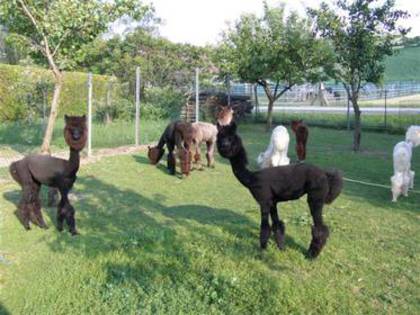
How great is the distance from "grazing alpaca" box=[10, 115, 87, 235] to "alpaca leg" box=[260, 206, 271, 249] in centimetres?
267

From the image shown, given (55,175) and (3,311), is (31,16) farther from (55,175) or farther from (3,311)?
(3,311)

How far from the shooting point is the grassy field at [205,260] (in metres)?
5.11

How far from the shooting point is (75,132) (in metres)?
6.70

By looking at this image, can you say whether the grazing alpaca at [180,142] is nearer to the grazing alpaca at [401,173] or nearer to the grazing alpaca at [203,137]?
the grazing alpaca at [203,137]

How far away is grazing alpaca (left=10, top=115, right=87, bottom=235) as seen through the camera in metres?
6.74

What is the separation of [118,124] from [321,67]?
9408 mm

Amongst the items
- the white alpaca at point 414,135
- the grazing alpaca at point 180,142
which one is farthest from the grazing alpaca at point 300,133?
the white alpaca at point 414,135

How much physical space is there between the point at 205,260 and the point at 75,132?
248 centimetres

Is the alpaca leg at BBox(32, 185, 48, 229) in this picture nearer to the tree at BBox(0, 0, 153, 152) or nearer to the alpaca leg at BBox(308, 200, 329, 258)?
the tree at BBox(0, 0, 153, 152)

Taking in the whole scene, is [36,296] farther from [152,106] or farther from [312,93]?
[312,93]

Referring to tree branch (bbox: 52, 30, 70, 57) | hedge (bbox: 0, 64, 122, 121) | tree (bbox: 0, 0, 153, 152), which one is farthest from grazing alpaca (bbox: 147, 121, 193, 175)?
hedge (bbox: 0, 64, 122, 121)

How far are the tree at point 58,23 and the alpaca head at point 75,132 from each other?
370cm

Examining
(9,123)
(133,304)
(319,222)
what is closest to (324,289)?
(319,222)

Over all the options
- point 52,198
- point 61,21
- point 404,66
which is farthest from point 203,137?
point 404,66
